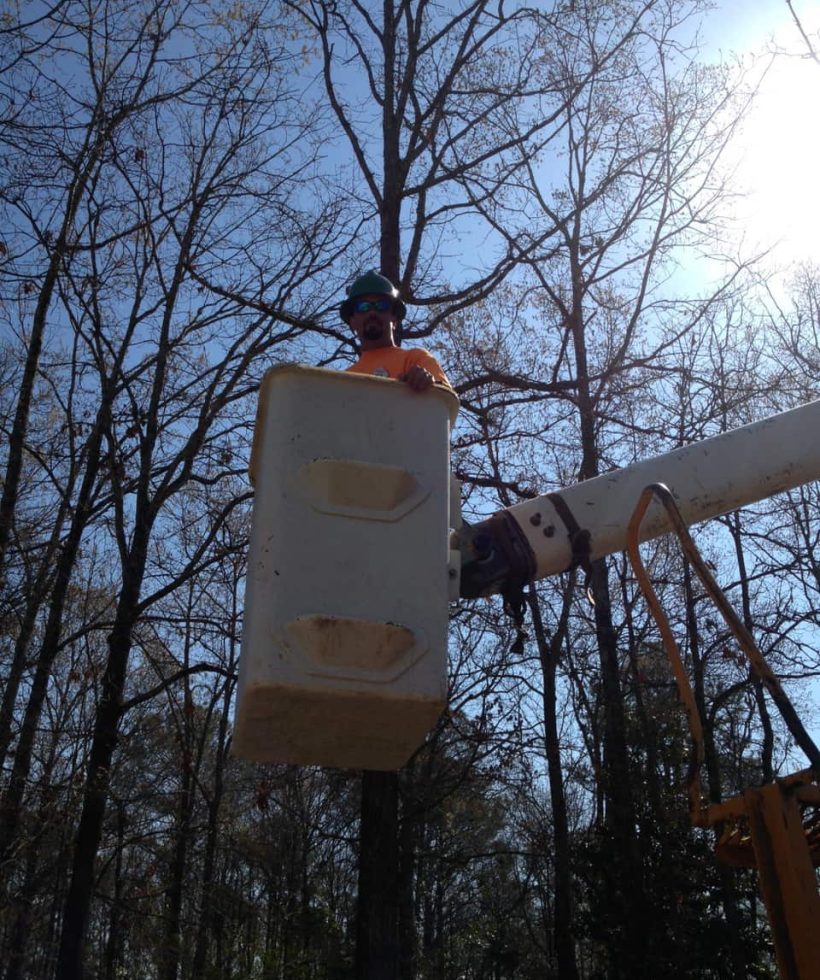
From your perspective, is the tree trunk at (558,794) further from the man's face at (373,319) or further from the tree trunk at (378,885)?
the man's face at (373,319)

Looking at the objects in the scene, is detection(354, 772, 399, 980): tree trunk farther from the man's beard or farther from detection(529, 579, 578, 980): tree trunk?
detection(529, 579, 578, 980): tree trunk

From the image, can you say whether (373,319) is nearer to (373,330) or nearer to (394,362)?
(373,330)

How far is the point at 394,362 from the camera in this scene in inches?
168

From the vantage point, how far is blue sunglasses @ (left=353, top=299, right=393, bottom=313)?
476cm

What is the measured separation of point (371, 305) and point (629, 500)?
1.46m

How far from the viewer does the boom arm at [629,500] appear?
4.02 meters

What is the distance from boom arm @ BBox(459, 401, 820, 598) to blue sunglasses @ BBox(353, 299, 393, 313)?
1.17 metres

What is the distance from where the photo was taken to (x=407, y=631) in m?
3.13

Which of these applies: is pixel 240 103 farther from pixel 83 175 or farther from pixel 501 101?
pixel 501 101

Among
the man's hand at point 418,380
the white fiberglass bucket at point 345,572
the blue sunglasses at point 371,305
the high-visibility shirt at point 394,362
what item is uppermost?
the blue sunglasses at point 371,305

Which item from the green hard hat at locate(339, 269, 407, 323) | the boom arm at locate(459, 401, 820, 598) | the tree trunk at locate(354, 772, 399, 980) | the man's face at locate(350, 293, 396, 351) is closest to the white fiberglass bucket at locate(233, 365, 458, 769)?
the boom arm at locate(459, 401, 820, 598)

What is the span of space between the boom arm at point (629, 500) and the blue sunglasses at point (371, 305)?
3.84ft

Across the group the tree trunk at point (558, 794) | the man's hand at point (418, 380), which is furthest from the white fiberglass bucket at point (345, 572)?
the tree trunk at point (558, 794)

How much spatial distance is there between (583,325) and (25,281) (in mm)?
6567
